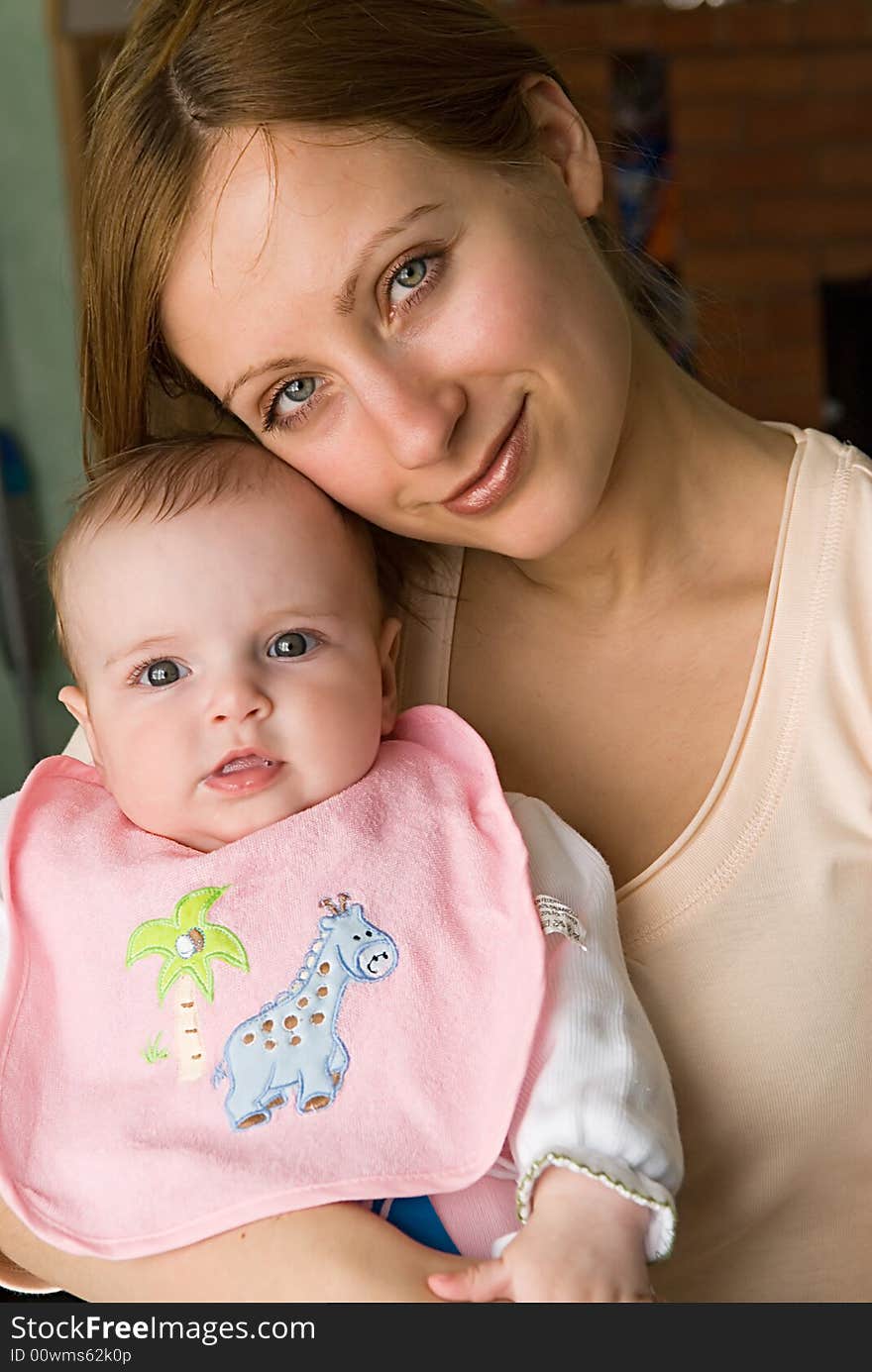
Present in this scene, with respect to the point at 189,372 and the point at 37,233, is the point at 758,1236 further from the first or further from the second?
the point at 37,233

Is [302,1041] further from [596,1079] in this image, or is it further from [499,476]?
[499,476]

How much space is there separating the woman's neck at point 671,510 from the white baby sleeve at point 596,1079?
1.17ft

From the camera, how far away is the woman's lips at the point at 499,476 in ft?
4.24

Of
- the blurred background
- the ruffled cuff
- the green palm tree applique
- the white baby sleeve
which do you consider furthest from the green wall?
the ruffled cuff

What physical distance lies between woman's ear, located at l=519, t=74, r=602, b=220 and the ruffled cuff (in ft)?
2.76

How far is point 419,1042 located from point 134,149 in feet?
2.63

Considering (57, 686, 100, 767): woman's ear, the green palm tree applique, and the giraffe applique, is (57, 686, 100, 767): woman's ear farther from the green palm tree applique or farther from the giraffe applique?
the giraffe applique

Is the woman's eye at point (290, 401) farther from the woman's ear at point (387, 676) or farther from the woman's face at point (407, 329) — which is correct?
the woman's ear at point (387, 676)

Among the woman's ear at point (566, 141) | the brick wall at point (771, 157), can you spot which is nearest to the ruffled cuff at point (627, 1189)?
the woman's ear at point (566, 141)

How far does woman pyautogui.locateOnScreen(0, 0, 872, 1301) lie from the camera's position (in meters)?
1.23

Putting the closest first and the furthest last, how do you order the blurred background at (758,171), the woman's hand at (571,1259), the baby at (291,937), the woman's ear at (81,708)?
the woman's hand at (571,1259)
the baby at (291,937)
the woman's ear at (81,708)
the blurred background at (758,171)

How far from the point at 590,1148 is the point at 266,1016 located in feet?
0.90

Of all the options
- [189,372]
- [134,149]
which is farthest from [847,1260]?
[134,149]

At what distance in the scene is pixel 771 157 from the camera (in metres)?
5.19
